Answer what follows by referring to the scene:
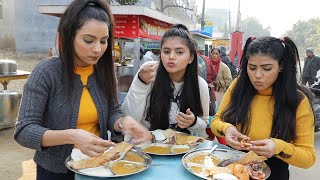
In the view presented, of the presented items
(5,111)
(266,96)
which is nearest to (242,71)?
(266,96)

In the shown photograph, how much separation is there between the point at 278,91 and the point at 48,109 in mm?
1314

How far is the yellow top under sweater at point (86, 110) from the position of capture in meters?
1.61

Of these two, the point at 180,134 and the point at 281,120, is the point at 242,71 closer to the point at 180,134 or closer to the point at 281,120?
the point at 281,120

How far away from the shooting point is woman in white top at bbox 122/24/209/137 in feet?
7.05

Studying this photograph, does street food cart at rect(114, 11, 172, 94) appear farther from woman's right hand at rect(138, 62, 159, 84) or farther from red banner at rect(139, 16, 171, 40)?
woman's right hand at rect(138, 62, 159, 84)

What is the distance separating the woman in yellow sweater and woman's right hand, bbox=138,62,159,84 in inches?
21.6

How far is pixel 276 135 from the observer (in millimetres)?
1768

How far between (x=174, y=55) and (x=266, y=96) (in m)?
0.68

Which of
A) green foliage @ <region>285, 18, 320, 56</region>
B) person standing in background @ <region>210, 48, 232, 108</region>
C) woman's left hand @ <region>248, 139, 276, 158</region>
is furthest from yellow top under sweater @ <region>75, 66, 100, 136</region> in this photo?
green foliage @ <region>285, 18, 320, 56</region>

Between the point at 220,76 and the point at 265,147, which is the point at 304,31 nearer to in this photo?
the point at 220,76

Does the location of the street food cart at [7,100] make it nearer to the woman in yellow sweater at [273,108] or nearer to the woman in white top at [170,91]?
the woman in white top at [170,91]

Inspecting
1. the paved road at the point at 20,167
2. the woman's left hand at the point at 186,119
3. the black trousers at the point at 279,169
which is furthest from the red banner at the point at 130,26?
the black trousers at the point at 279,169

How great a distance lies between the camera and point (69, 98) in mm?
1554

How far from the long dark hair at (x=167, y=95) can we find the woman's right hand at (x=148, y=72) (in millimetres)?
78
